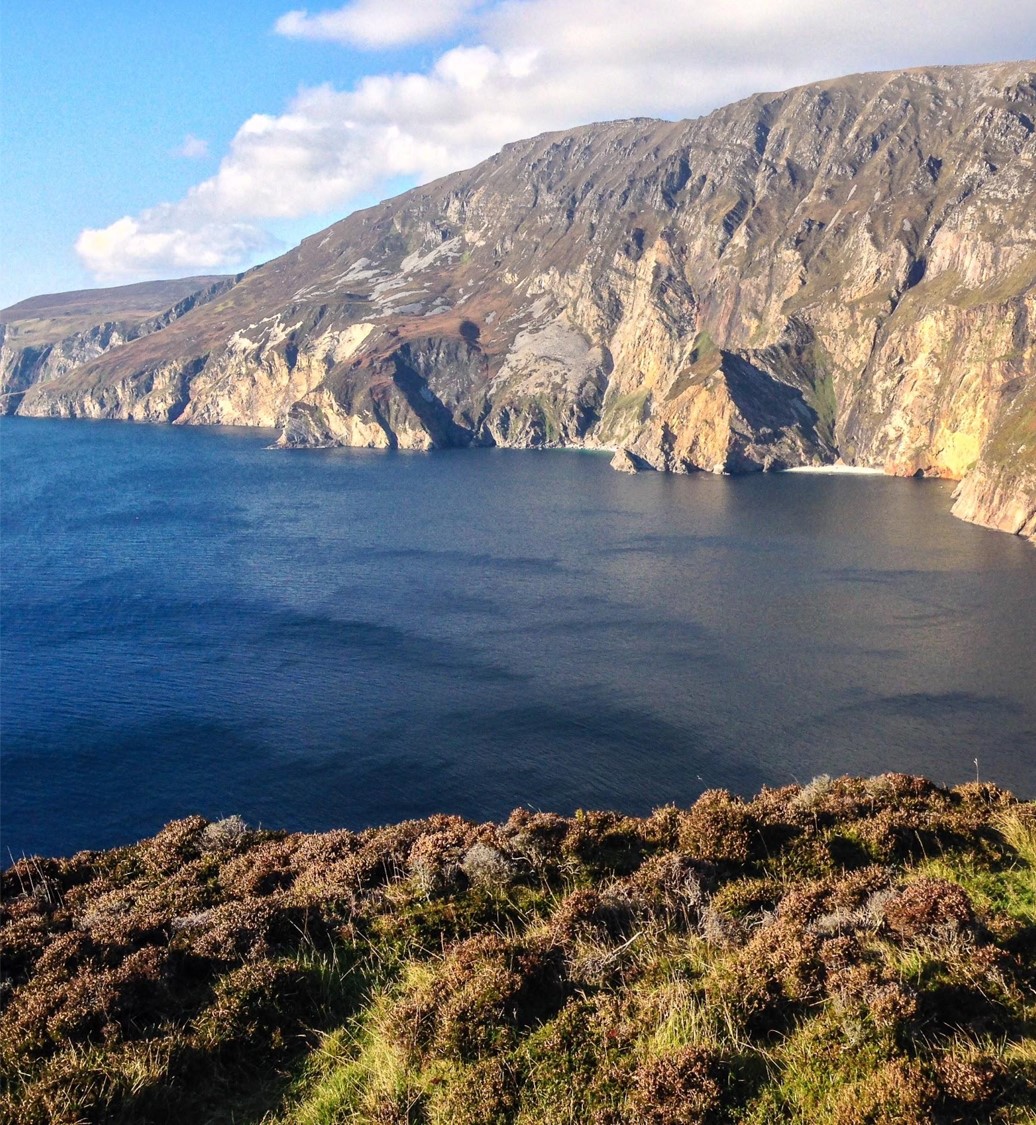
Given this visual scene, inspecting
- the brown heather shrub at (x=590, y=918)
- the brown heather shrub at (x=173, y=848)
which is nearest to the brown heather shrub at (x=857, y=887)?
the brown heather shrub at (x=590, y=918)

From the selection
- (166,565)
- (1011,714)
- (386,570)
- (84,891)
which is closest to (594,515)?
(386,570)

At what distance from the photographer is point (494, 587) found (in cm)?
10725

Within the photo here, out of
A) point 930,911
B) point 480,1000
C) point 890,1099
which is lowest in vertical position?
point 480,1000

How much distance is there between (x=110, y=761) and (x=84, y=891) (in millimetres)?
48539

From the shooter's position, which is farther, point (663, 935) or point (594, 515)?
point (594, 515)

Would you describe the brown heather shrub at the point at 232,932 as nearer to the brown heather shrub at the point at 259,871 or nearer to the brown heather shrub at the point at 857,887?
the brown heather shrub at the point at 259,871

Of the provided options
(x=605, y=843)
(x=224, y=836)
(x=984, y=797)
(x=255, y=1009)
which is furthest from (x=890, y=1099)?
(x=224, y=836)

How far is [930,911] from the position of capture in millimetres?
11469

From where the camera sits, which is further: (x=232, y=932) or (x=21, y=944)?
(x=21, y=944)

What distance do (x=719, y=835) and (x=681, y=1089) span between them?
6.63 metres

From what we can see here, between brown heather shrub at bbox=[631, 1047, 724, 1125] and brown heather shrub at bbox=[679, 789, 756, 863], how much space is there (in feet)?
17.9

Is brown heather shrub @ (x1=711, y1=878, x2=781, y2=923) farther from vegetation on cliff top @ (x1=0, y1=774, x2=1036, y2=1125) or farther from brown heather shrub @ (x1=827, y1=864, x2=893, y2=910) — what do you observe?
brown heather shrub @ (x1=827, y1=864, x2=893, y2=910)

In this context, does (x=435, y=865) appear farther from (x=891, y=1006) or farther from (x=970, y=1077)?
(x=970, y=1077)

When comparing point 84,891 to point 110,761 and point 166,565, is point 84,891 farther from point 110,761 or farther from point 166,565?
point 166,565
